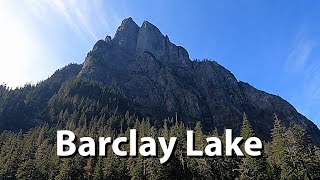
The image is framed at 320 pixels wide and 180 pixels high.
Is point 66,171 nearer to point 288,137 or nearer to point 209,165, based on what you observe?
point 209,165

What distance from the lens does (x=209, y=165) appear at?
66.9 m

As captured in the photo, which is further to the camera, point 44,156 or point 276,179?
point 44,156

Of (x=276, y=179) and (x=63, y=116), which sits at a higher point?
(x=63, y=116)

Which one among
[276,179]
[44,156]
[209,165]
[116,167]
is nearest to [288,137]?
[276,179]

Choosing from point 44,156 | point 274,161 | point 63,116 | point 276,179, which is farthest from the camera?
point 63,116

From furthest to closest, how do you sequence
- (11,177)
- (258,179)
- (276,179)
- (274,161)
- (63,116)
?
(63,116) → (11,177) → (274,161) → (276,179) → (258,179)

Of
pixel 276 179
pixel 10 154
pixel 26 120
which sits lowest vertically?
pixel 276 179

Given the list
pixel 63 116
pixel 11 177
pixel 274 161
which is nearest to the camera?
pixel 274 161

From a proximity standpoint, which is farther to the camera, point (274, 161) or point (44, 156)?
point (44, 156)

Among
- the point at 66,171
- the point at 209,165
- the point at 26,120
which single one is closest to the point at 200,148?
the point at 209,165

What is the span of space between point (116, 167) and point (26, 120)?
131406mm

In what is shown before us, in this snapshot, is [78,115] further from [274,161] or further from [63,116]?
[274,161]

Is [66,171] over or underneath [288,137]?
underneath

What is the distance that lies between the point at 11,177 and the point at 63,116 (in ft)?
350
